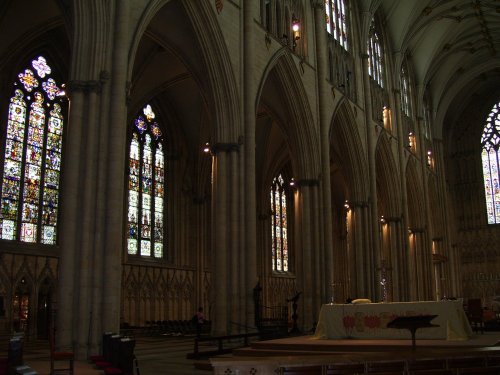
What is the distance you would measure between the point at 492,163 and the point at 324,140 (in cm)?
2490

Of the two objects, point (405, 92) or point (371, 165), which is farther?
point (405, 92)

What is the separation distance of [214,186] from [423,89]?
2495cm

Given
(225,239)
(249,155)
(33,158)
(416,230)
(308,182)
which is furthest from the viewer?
(416,230)

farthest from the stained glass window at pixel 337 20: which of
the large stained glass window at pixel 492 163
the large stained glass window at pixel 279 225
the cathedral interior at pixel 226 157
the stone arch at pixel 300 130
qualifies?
the large stained glass window at pixel 492 163

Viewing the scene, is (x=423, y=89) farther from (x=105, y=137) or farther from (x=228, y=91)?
(x=105, y=137)

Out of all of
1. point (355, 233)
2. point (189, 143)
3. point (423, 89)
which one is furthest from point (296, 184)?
point (423, 89)

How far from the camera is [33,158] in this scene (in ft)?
68.6

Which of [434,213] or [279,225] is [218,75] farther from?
[434,213]

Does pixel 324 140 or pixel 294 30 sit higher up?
pixel 294 30

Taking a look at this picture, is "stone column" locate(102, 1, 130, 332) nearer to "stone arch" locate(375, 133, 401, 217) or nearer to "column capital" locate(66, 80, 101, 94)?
"column capital" locate(66, 80, 101, 94)

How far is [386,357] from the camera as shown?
21.4 feet

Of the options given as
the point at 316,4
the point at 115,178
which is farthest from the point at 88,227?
the point at 316,4

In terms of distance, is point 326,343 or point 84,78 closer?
point 326,343

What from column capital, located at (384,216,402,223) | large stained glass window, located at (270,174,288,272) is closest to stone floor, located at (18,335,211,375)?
large stained glass window, located at (270,174,288,272)
